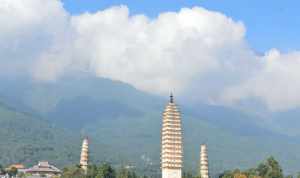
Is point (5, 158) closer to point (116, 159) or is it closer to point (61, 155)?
point (61, 155)

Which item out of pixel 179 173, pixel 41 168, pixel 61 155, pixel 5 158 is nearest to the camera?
pixel 179 173

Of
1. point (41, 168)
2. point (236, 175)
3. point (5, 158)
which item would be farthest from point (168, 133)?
point (5, 158)

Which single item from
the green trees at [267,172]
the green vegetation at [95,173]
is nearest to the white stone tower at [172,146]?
the green trees at [267,172]

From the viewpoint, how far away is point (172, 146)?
75.6 m

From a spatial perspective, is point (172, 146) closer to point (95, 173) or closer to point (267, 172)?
point (267, 172)

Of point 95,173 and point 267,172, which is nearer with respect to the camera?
point 267,172

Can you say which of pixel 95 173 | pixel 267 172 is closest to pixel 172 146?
pixel 267 172

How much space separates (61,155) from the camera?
17775 cm

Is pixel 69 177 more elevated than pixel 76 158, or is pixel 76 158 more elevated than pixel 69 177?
pixel 76 158

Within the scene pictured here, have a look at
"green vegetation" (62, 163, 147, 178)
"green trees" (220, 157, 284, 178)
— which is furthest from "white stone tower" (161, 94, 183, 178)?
"green vegetation" (62, 163, 147, 178)

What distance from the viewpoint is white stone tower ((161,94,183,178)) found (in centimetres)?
7519

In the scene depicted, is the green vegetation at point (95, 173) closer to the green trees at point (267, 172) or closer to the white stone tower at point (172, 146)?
the white stone tower at point (172, 146)

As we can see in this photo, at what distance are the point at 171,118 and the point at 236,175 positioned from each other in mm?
9253

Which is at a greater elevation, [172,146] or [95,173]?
[172,146]
